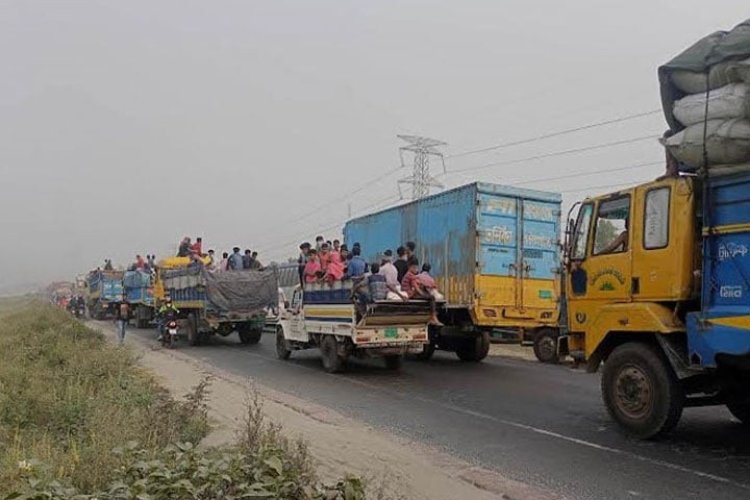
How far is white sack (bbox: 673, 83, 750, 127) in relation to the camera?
645 cm

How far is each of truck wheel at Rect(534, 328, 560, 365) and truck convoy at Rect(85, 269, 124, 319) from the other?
2351 cm

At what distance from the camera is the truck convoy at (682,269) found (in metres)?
6.51

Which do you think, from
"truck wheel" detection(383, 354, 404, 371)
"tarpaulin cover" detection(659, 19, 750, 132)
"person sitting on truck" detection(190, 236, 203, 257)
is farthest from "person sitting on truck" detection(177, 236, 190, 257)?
"tarpaulin cover" detection(659, 19, 750, 132)

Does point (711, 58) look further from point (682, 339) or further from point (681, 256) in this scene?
point (682, 339)

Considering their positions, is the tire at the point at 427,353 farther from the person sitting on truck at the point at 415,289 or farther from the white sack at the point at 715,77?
the white sack at the point at 715,77

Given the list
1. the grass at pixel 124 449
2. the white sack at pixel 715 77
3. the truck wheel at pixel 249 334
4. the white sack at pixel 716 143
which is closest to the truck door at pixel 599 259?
the white sack at pixel 716 143

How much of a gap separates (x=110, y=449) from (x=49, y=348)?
1006cm

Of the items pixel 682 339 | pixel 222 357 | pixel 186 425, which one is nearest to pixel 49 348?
pixel 222 357

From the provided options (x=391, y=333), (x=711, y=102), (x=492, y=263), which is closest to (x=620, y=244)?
(x=711, y=102)

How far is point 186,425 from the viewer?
6676 millimetres

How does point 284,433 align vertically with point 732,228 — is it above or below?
below

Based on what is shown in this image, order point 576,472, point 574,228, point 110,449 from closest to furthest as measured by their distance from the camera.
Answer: point 110,449
point 576,472
point 574,228

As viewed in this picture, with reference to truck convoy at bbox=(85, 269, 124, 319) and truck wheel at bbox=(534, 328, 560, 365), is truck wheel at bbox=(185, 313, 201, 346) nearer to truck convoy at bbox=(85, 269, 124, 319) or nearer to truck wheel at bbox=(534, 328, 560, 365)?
truck wheel at bbox=(534, 328, 560, 365)

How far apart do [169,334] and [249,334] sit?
2284 mm
